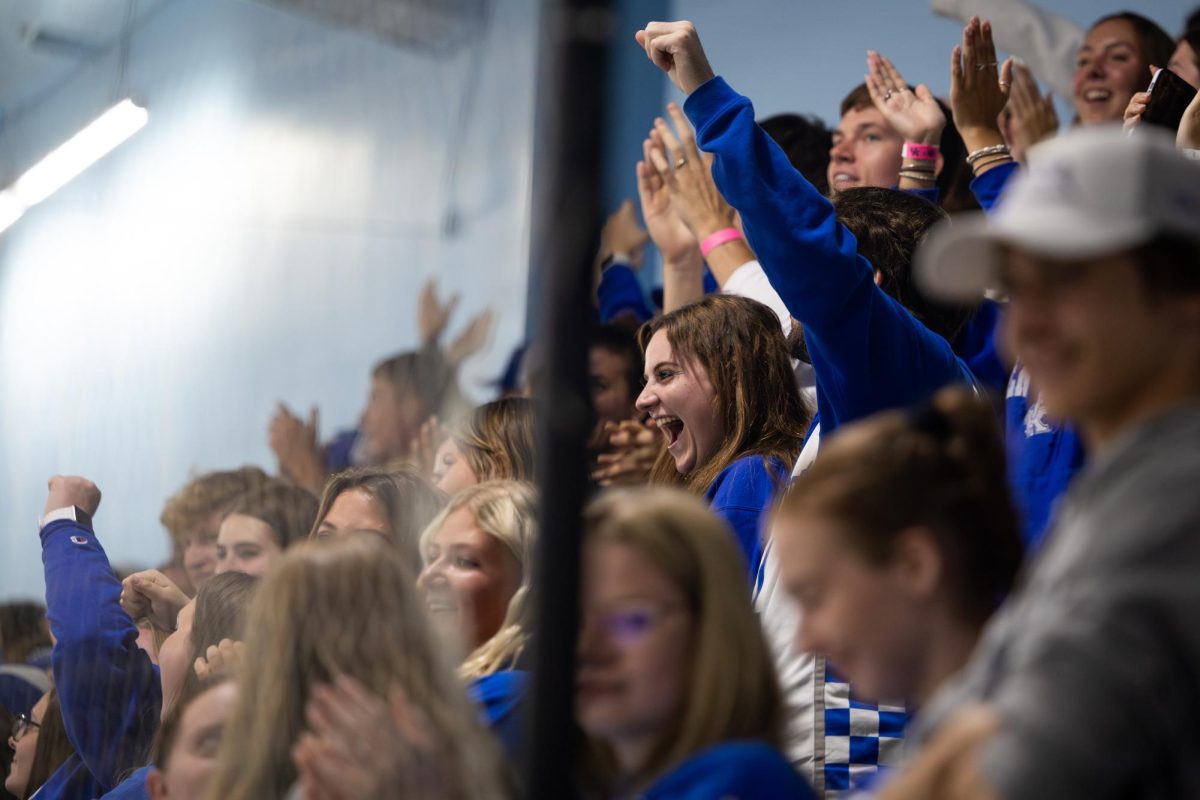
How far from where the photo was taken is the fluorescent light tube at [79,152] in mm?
1545

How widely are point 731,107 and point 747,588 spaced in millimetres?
A: 532

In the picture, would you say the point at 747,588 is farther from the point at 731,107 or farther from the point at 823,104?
the point at 823,104

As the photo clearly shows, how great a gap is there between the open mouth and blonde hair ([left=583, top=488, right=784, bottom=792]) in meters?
0.72

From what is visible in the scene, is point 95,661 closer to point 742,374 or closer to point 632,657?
point 742,374

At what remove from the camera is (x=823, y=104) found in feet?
9.25

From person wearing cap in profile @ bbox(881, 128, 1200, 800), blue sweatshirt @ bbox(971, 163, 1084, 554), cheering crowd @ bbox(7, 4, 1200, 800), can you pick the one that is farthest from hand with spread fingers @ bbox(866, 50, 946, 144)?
person wearing cap in profile @ bbox(881, 128, 1200, 800)

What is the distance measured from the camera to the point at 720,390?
1596 millimetres

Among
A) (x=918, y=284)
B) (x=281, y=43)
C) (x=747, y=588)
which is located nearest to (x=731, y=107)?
(x=918, y=284)

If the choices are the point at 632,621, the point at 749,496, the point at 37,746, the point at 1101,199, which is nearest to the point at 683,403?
the point at 749,496

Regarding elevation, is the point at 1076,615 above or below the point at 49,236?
below

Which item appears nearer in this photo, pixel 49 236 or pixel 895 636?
pixel 895 636

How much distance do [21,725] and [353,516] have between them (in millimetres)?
696

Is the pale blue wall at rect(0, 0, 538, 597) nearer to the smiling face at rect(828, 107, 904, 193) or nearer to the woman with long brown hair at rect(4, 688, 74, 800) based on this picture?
the woman with long brown hair at rect(4, 688, 74, 800)

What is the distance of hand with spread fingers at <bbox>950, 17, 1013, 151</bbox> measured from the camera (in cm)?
175
